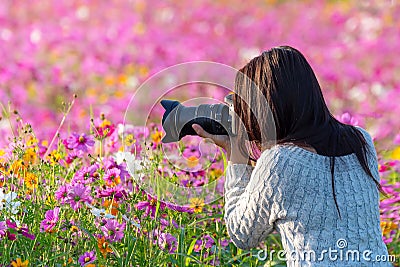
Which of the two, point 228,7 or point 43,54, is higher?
point 228,7

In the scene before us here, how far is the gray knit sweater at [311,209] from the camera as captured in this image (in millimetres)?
1748

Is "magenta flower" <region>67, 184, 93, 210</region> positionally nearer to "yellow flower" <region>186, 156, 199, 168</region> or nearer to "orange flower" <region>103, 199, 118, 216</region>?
"orange flower" <region>103, 199, 118, 216</region>

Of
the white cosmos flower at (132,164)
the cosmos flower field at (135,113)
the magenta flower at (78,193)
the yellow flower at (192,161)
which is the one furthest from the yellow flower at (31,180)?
the yellow flower at (192,161)

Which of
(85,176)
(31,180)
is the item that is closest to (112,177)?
(85,176)

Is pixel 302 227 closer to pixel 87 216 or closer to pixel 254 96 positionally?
pixel 254 96

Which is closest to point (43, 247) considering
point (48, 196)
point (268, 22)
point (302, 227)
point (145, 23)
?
point (48, 196)

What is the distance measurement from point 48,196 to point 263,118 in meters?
0.80

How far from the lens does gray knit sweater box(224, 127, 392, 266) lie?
175cm

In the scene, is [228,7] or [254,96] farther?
[228,7]

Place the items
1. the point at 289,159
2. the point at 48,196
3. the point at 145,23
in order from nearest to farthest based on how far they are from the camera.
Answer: the point at 289,159
the point at 48,196
the point at 145,23

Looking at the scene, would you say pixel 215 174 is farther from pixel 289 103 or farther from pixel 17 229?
pixel 289 103

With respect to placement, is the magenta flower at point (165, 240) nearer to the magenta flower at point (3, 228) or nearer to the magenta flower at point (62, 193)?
the magenta flower at point (62, 193)

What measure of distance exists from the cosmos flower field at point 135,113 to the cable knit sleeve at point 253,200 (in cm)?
27

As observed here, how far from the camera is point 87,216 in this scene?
2.29 metres
